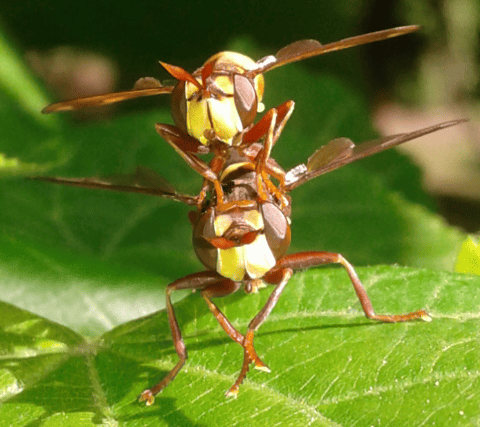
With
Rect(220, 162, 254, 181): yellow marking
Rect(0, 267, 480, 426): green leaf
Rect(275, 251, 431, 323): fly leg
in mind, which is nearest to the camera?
Rect(0, 267, 480, 426): green leaf

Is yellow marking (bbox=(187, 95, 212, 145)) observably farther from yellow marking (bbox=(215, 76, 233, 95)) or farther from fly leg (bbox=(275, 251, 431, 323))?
fly leg (bbox=(275, 251, 431, 323))

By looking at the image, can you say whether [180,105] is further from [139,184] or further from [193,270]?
[193,270]

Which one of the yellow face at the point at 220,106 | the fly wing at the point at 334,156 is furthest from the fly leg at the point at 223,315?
the yellow face at the point at 220,106

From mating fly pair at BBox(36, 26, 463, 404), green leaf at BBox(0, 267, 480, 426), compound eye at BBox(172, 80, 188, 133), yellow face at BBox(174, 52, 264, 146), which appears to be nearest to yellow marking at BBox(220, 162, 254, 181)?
mating fly pair at BBox(36, 26, 463, 404)

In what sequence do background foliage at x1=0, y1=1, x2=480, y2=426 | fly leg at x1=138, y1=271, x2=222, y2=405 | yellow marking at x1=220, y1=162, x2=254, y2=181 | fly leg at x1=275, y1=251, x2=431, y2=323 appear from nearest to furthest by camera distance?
1. background foliage at x1=0, y1=1, x2=480, y2=426
2. fly leg at x1=138, y1=271, x2=222, y2=405
3. fly leg at x1=275, y1=251, x2=431, y2=323
4. yellow marking at x1=220, y1=162, x2=254, y2=181

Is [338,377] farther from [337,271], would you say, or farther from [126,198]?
[126,198]

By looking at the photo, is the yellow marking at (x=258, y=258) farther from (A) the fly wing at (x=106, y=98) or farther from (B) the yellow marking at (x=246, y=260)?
(A) the fly wing at (x=106, y=98)

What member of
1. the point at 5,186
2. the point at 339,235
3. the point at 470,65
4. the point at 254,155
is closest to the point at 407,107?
the point at 470,65
